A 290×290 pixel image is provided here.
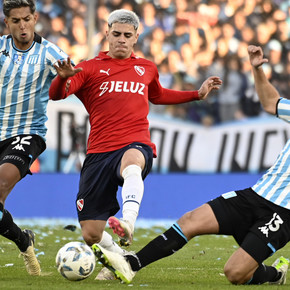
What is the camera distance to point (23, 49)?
689cm

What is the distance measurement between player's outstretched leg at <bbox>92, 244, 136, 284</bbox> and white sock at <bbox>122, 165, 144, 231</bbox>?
0.29 metres

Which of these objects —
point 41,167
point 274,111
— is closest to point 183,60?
point 41,167

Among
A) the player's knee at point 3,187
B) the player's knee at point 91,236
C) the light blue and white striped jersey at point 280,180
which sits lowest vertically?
the player's knee at point 91,236

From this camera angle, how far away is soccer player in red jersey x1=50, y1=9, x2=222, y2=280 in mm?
6484

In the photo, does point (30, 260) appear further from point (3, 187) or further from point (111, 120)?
point (111, 120)

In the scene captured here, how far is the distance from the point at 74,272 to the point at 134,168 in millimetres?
1021

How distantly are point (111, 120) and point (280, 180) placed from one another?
168 centimetres

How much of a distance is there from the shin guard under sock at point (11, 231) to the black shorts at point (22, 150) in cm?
41

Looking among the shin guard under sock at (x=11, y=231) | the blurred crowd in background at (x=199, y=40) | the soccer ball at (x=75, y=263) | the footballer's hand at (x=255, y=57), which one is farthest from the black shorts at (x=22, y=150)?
the blurred crowd in background at (x=199, y=40)

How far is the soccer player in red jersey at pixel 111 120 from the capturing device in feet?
21.3

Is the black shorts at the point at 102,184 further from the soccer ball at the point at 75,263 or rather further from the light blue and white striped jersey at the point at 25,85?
the soccer ball at the point at 75,263

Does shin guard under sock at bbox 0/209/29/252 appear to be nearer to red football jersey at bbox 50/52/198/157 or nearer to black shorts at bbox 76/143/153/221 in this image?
black shorts at bbox 76/143/153/221

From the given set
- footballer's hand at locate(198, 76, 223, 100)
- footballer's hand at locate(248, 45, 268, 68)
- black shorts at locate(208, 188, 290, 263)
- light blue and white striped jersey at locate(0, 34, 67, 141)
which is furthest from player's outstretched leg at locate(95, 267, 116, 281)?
footballer's hand at locate(248, 45, 268, 68)

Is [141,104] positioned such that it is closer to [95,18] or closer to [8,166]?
[8,166]
